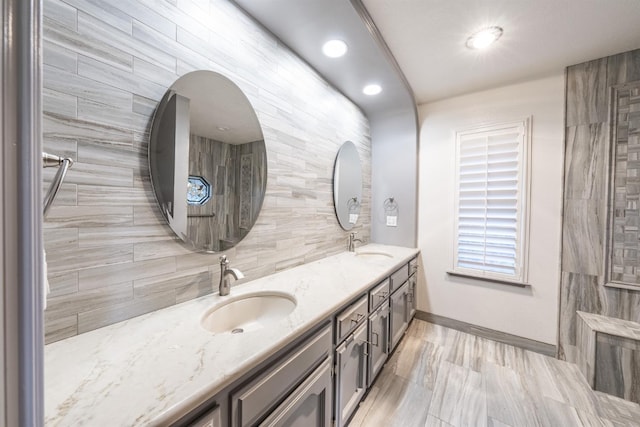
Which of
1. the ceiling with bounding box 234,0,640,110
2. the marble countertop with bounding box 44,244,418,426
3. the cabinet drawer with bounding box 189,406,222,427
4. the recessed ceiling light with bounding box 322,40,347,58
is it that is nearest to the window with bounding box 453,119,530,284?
the ceiling with bounding box 234,0,640,110

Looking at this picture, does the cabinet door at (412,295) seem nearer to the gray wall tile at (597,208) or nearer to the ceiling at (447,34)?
the gray wall tile at (597,208)

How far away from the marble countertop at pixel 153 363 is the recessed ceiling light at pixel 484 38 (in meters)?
1.93

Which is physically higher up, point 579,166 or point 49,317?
point 579,166

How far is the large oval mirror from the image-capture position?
39.4 inches

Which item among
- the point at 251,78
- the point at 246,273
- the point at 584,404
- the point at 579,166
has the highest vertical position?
the point at 251,78

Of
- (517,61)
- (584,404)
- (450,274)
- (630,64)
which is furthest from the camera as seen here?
(450,274)

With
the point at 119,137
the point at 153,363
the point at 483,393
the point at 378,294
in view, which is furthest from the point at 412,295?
the point at 119,137

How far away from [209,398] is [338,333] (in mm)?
675

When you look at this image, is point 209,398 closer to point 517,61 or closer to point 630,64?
point 517,61

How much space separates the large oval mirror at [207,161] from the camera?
1.00 meters

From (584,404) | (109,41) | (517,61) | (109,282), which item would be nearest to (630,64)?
(517,61)

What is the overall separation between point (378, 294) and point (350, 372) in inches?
19.0

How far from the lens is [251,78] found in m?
1.37

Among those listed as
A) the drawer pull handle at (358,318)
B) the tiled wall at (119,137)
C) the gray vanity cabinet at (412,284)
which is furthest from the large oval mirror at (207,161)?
the gray vanity cabinet at (412,284)
